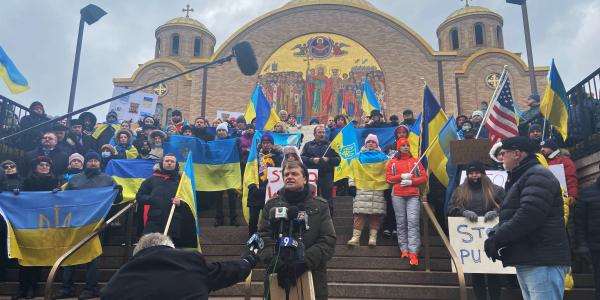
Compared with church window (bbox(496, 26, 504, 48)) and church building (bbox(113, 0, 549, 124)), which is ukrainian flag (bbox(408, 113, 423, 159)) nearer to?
church building (bbox(113, 0, 549, 124))

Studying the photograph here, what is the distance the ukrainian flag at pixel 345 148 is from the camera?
32.3 ft

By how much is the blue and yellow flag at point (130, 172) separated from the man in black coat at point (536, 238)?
7.18 m

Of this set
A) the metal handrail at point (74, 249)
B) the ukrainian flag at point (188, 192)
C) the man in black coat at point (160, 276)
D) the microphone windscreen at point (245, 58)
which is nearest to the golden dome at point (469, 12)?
the microphone windscreen at point (245, 58)

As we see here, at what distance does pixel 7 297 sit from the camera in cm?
743

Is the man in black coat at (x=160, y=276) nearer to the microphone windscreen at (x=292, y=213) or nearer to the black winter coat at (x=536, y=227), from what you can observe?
the microphone windscreen at (x=292, y=213)

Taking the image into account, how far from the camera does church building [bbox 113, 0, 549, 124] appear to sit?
24.9 m

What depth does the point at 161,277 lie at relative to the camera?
3.21 m

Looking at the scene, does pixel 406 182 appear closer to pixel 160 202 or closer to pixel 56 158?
pixel 160 202

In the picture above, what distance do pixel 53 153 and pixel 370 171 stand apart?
612 centimetres

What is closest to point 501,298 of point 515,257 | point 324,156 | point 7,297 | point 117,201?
point 515,257

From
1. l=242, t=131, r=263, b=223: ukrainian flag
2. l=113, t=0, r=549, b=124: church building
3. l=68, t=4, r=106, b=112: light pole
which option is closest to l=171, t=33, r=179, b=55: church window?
l=113, t=0, r=549, b=124: church building

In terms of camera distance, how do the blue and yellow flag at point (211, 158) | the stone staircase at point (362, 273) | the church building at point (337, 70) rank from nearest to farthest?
the stone staircase at point (362, 273) < the blue and yellow flag at point (211, 158) < the church building at point (337, 70)

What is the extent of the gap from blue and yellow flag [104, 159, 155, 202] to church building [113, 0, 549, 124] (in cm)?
1538

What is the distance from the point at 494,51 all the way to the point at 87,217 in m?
24.8
